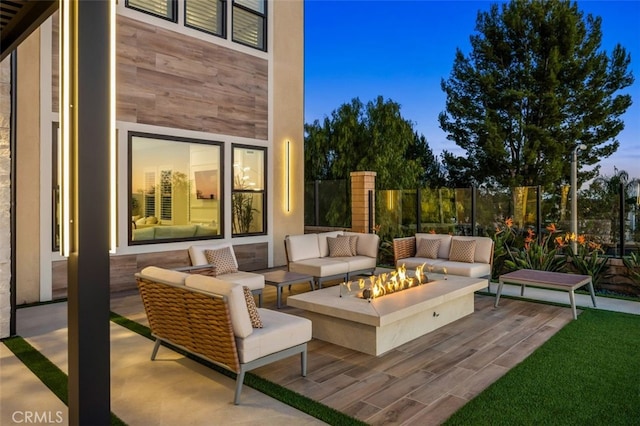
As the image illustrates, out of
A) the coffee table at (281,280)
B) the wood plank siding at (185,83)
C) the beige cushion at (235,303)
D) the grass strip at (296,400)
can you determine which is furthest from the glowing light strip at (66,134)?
the wood plank siding at (185,83)

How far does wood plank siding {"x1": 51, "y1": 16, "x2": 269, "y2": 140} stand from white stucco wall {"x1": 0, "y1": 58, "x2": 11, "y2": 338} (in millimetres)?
2061

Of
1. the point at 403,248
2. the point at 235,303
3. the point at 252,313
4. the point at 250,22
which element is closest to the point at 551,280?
the point at 403,248

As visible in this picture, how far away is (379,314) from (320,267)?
2711 mm

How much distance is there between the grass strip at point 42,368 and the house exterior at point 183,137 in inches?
66.3

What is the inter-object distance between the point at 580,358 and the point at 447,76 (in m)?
16.5

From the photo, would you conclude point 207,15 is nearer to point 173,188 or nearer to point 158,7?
point 158,7

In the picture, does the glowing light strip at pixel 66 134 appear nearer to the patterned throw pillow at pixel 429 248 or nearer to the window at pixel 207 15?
the patterned throw pillow at pixel 429 248

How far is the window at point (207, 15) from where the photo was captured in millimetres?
8070

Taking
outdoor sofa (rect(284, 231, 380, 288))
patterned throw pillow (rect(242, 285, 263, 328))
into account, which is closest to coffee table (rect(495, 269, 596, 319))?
outdoor sofa (rect(284, 231, 380, 288))

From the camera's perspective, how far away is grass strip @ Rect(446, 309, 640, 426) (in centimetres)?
297

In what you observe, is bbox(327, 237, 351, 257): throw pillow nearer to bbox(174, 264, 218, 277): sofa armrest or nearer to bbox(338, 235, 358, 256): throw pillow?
bbox(338, 235, 358, 256): throw pillow

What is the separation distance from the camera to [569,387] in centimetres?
343

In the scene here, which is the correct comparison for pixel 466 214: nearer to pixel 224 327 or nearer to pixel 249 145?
pixel 249 145

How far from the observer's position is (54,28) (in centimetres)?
651
